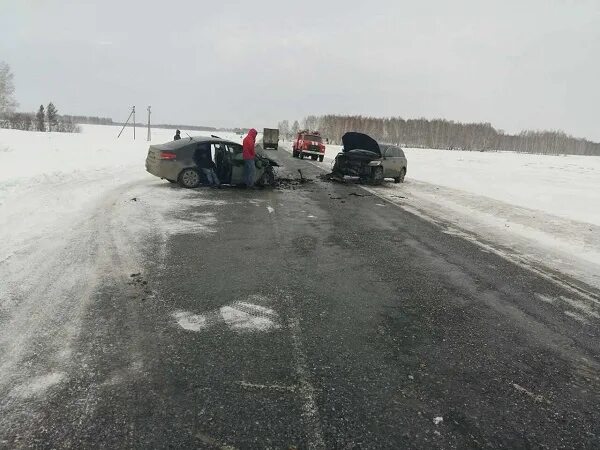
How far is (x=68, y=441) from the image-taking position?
227cm

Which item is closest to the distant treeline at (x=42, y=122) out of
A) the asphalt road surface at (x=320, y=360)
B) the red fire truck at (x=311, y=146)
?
the red fire truck at (x=311, y=146)

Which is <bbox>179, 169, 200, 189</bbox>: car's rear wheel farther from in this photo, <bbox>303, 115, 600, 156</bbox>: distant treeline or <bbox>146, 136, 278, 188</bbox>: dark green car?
<bbox>303, 115, 600, 156</bbox>: distant treeline

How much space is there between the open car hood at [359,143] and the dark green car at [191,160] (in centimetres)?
602

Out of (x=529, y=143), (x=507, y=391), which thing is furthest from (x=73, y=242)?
(x=529, y=143)

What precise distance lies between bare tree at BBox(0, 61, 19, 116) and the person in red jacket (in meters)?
87.4

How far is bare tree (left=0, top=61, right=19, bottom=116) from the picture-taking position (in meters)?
78.5

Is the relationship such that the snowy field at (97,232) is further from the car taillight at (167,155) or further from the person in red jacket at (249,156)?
the person in red jacket at (249,156)

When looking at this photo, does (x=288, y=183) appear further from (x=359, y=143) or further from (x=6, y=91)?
(x=6, y=91)

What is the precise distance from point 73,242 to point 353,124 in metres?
155

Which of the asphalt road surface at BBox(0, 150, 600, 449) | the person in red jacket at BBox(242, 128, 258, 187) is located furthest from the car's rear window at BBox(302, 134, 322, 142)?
the asphalt road surface at BBox(0, 150, 600, 449)

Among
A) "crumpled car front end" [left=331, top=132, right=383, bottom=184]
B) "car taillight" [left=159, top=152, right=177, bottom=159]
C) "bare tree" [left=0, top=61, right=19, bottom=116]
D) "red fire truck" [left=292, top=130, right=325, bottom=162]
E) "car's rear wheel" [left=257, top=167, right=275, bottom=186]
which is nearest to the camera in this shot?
"car taillight" [left=159, top=152, right=177, bottom=159]

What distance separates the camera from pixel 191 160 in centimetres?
1284

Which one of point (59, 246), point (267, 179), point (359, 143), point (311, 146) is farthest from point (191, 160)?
point (311, 146)

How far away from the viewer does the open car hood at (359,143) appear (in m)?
17.6
